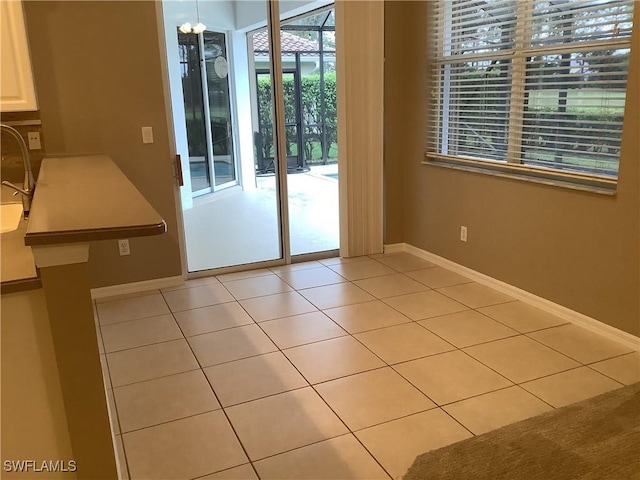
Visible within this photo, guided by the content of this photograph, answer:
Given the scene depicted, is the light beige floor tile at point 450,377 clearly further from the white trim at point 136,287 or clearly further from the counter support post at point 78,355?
the white trim at point 136,287

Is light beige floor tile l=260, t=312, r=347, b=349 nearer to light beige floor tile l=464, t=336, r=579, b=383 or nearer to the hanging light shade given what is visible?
light beige floor tile l=464, t=336, r=579, b=383

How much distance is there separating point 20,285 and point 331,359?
171cm

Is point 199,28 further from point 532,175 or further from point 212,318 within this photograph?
point 532,175

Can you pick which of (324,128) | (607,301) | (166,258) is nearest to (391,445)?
(607,301)

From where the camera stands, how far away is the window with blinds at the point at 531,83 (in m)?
2.80

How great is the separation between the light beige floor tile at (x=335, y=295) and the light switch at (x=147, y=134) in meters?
1.49

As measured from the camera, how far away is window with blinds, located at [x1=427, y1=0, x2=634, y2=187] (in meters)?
2.80

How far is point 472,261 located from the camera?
155 inches

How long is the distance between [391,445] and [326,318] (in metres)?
1.27

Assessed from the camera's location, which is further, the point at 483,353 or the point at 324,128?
the point at 324,128

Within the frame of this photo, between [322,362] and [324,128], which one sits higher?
[324,128]

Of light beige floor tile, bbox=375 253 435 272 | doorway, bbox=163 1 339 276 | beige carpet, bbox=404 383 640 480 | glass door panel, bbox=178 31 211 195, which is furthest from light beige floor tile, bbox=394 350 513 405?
glass door panel, bbox=178 31 211 195

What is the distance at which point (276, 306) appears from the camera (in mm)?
3541

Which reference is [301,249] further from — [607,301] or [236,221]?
[607,301]
